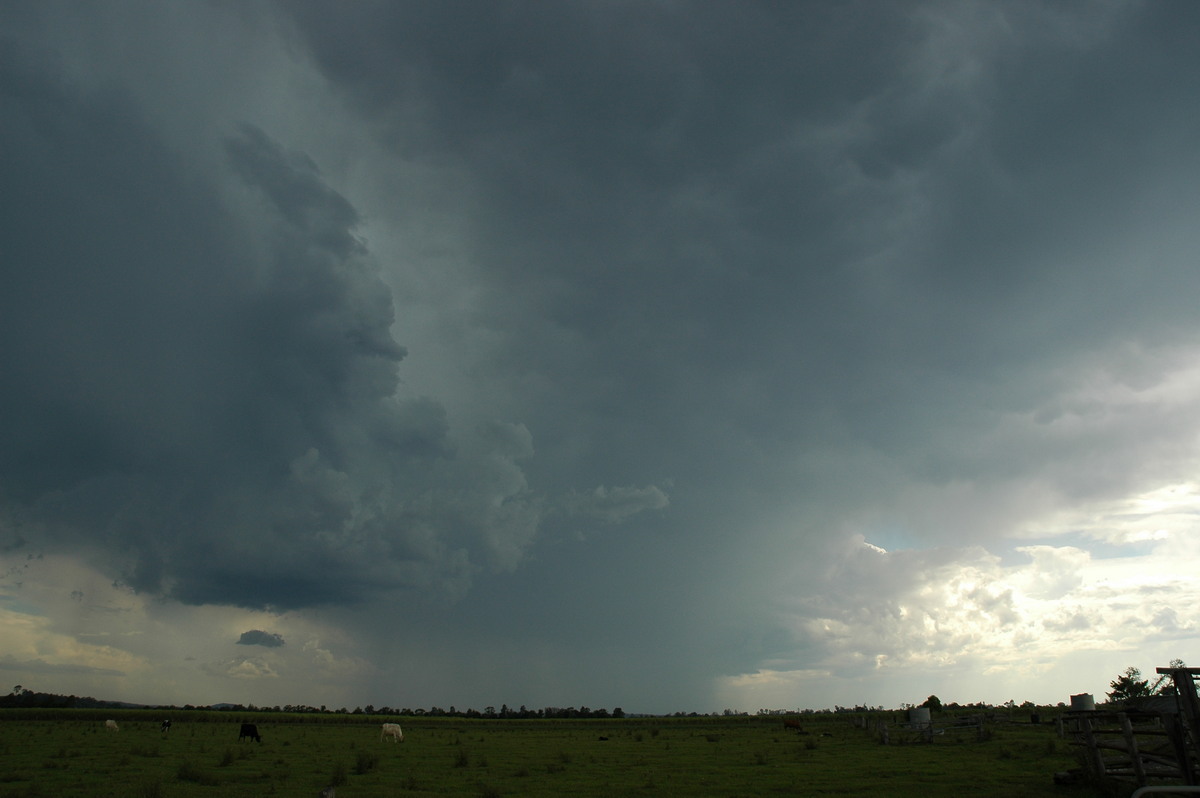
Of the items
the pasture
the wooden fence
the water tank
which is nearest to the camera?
the wooden fence

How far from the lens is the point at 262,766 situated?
34.1 m

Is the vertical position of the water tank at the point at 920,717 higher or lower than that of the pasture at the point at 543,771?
higher

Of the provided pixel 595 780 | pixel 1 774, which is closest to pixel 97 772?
pixel 1 774

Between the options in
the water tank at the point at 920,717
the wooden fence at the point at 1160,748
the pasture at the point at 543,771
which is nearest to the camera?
the wooden fence at the point at 1160,748

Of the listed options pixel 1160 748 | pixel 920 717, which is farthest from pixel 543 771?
pixel 920 717

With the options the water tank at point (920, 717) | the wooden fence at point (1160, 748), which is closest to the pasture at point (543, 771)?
the wooden fence at point (1160, 748)

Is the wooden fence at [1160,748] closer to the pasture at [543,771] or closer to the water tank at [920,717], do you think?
the pasture at [543,771]

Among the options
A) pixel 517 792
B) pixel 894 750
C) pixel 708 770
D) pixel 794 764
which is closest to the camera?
pixel 517 792

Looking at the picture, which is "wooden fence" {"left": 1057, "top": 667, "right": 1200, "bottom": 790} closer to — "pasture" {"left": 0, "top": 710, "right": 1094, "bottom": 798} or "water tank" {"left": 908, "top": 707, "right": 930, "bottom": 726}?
"pasture" {"left": 0, "top": 710, "right": 1094, "bottom": 798}

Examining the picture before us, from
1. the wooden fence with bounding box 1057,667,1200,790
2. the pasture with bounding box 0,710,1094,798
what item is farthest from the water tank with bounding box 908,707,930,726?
the wooden fence with bounding box 1057,667,1200,790

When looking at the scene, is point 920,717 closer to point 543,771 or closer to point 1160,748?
point 1160,748

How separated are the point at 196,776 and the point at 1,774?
8429 millimetres

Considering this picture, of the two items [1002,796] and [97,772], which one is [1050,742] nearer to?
[1002,796]

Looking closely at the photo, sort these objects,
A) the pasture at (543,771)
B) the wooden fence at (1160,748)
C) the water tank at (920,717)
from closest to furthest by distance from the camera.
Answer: the wooden fence at (1160,748), the pasture at (543,771), the water tank at (920,717)
